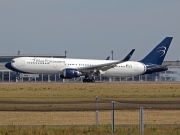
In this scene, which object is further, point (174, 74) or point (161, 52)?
point (174, 74)

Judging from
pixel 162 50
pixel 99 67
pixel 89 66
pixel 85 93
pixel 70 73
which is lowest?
pixel 85 93

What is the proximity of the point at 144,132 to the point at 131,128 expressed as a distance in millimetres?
1110

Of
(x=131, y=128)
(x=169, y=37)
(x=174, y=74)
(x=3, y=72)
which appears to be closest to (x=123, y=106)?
(x=131, y=128)

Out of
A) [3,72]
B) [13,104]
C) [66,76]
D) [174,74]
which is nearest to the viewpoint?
[13,104]

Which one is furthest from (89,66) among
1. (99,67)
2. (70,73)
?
(70,73)

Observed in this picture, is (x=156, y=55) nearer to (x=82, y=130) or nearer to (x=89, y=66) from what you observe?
(x=89, y=66)

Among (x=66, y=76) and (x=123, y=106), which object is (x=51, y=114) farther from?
(x=66, y=76)

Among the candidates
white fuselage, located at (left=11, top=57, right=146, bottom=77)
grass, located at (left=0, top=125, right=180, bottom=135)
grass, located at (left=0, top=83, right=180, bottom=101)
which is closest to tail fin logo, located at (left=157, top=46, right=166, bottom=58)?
white fuselage, located at (left=11, top=57, right=146, bottom=77)

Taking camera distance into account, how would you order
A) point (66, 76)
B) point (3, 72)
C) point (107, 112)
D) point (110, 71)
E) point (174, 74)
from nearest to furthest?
point (107, 112)
point (66, 76)
point (110, 71)
point (3, 72)
point (174, 74)

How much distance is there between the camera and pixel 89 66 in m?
79.8

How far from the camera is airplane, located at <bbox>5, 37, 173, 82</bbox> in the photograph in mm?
77000

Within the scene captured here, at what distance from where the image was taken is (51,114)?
2867 cm

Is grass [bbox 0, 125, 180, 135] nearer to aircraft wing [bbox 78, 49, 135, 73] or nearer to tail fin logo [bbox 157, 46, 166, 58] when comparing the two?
aircraft wing [bbox 78, 49, 135, 73]

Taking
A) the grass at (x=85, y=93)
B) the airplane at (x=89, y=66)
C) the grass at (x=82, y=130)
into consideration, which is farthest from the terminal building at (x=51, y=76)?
the grass at (x=82, y=130)
